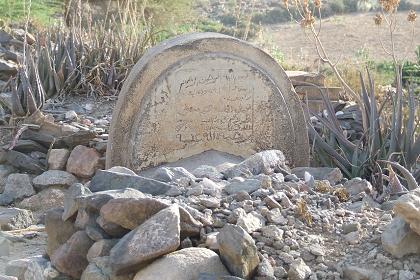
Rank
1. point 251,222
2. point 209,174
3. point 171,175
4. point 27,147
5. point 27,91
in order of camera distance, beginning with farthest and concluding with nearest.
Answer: point 27,91
point 27,147
point 209,174
point 171,175
point 251,222

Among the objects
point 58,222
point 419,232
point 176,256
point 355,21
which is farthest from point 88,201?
point 355,21

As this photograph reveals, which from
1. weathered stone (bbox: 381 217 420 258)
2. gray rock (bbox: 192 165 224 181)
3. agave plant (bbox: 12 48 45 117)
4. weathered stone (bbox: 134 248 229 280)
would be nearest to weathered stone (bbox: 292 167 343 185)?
gray rock (bbox: 192 165 224 181)

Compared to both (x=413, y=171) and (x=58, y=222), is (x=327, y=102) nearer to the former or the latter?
(x=413, y=171)

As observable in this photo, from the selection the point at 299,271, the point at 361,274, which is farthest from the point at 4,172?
the point at 361,274

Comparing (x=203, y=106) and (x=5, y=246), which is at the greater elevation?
(x=203, y=106)

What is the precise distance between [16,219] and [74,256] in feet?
5.47

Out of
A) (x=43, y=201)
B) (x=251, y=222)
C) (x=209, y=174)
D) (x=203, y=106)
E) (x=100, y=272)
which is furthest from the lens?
(x=43, y=201)

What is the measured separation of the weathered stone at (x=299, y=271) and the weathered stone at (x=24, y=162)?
341 cm

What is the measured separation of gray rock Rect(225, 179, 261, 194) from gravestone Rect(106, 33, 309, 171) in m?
1.39

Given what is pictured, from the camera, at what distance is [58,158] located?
21.1 feet

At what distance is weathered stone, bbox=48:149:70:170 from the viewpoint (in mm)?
6414

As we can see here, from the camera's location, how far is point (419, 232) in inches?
136

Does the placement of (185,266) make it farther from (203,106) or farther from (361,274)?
(203,106)

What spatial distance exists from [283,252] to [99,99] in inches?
176
